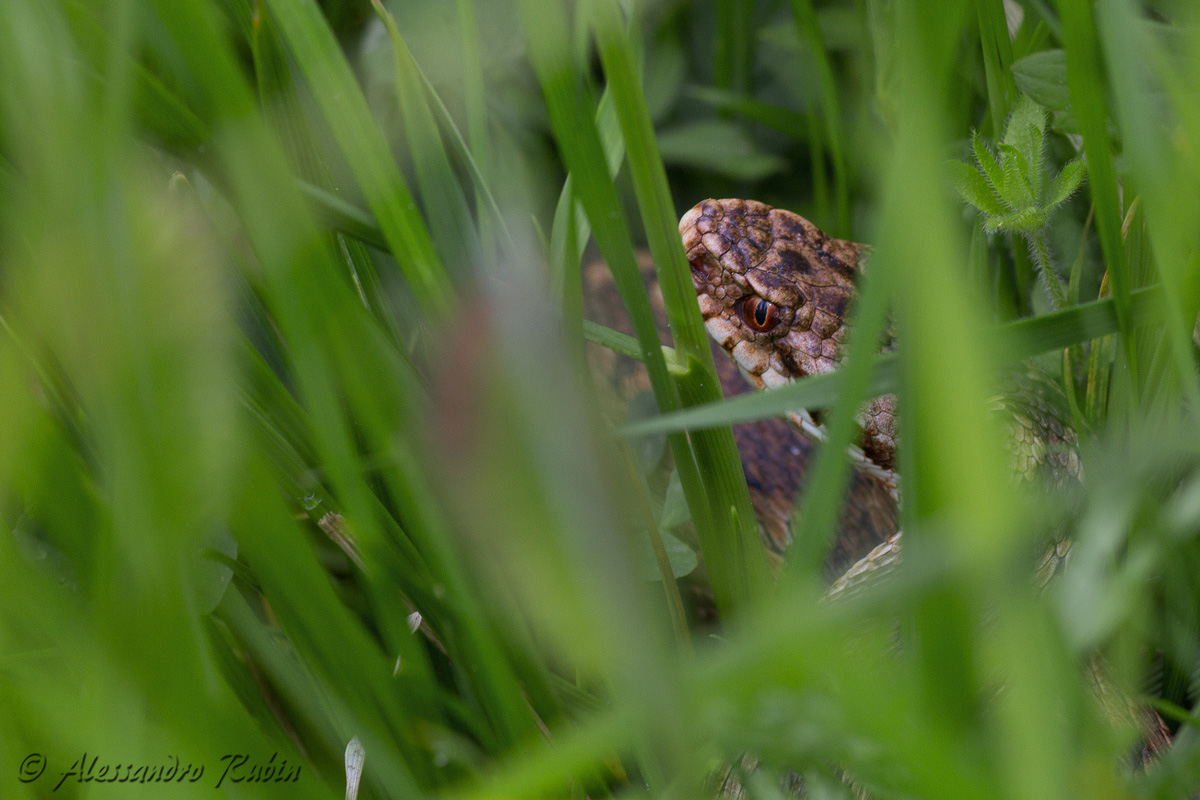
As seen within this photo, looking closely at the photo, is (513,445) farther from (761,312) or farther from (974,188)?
(761,312)

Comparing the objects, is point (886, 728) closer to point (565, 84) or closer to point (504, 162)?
point (565, 84)

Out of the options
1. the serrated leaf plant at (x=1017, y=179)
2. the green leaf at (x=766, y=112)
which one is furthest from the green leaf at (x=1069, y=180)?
the green leaf at (x=766, y=112)

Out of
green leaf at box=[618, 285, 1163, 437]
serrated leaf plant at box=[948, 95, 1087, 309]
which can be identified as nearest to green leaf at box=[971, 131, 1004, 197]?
serrated leaf plant at box=[948, 95, 1087, 309]

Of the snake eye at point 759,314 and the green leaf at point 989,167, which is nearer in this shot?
the green leaf at point 989,167

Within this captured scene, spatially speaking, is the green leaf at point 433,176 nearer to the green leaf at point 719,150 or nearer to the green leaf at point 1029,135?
the green leaf at point 1029,135

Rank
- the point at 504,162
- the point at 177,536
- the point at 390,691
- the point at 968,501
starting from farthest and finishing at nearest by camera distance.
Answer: the point at 504,162
the point at 390,691
the point at 177,536
the point at 968,501

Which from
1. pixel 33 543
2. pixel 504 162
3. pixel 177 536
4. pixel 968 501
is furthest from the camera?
pixel 504 162

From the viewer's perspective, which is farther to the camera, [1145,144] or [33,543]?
[33,543]

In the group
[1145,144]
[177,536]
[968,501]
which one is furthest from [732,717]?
[1145,144]

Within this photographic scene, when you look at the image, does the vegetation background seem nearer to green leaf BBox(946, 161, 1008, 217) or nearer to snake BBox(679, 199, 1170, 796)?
green leaf BBox(946, 161, 1008, 217)
